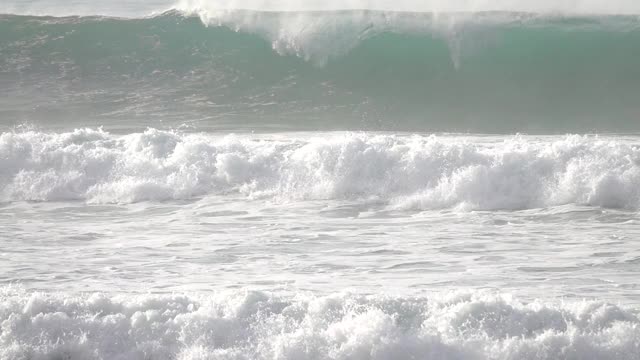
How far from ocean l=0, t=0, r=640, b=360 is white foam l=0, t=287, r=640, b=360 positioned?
2 centimetres

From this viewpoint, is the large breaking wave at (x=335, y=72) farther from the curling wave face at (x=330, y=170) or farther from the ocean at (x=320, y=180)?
the curling wave face at (x=330, y=170)

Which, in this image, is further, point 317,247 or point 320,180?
point 320,180

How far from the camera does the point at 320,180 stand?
12.7 meters

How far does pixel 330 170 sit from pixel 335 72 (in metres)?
7.18

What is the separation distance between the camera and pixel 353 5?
21.3 m

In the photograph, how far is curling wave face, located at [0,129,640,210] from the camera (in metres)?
11.8

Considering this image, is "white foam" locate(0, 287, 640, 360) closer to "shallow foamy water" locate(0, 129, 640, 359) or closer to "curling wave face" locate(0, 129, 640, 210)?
"shallow foamy water" locate(0, 129, 640, 359)

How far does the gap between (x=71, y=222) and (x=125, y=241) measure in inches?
52.3

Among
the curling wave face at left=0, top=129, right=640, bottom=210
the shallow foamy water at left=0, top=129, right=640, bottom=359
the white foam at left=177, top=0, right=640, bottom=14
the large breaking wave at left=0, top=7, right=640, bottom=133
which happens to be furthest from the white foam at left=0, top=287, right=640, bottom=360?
the white foam at left=177, top=0, right=640, bottom=14

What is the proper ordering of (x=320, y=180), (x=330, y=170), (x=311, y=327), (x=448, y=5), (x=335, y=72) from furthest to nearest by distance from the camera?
1. (x=448, y=5)
2. (x=335, y=72)
3. (x=330, y=170)
4. (x=320, y=180)
5. (x=311, y=327)

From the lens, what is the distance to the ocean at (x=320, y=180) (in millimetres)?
7590

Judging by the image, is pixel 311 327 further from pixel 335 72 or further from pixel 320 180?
pixel 335 72

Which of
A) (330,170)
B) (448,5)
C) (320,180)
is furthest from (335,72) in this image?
(320,180)

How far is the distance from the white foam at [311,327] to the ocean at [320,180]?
2 centimetres
